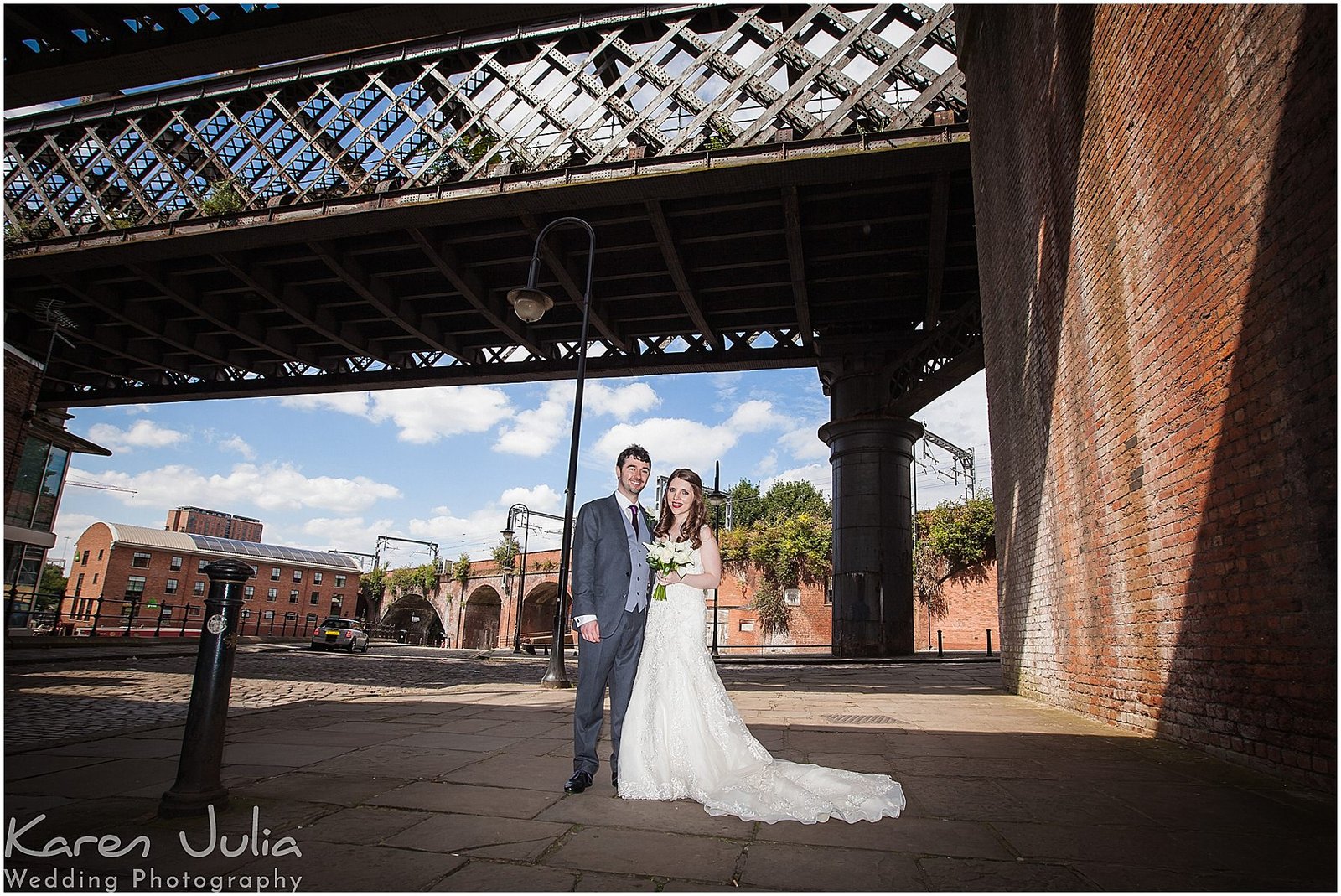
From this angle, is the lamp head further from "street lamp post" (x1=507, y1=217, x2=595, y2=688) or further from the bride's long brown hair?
the bride's long brown hair

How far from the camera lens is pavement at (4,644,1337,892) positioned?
2.25m

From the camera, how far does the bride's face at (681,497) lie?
3.91 metres

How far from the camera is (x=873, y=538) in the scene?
1537 centimetres

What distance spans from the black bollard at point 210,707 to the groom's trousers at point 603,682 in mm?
1535

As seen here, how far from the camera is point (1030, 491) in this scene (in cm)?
764

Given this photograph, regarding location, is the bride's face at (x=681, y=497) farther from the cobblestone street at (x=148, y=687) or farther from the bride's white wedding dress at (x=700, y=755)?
the cobblestone street at (x=148, y=687)

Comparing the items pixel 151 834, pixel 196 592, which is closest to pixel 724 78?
pixel 151 834

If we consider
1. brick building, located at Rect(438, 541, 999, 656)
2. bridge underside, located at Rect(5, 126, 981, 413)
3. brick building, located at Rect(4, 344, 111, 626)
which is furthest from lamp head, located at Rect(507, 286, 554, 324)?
brick building, located at Rect(4, 344, 111, 626)

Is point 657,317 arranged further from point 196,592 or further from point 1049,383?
point 196,592

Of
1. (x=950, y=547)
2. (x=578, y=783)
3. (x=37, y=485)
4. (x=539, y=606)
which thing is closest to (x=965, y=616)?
(x=950, y=547)

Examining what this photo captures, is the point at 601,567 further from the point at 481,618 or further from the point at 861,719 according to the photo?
the point at 481,618

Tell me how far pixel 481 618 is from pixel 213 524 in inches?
2293

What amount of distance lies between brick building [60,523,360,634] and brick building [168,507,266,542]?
31.1m

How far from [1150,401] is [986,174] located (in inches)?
224
